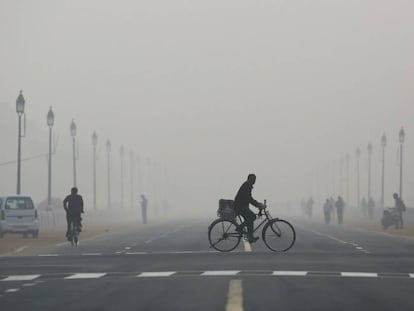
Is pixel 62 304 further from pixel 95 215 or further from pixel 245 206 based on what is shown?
pixel 95 215

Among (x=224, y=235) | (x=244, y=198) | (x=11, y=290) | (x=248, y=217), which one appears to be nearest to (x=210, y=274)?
(x=11, y=290)

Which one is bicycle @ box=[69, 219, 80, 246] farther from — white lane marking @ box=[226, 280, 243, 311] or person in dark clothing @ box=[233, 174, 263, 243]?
white lane marking @ box=[226, 280, 243, 311]

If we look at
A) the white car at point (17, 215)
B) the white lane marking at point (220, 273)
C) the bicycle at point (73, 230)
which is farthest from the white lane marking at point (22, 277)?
the white car at point (17, 215)

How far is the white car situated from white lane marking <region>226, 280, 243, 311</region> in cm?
3033

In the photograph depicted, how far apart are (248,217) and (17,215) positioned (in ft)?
75.8

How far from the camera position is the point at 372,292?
1650 cm

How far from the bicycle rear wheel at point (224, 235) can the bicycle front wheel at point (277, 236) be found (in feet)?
2.22

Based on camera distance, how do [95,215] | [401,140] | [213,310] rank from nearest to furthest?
[213,310]
[401,140]
[95,215]

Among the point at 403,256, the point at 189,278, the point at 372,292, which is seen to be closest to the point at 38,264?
the point at 189,278

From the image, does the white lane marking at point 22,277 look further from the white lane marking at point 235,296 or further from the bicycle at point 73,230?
the bicycle at point 73,230

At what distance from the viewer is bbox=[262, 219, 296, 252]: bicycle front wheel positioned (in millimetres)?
27469

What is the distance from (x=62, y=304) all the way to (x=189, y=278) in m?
5.01

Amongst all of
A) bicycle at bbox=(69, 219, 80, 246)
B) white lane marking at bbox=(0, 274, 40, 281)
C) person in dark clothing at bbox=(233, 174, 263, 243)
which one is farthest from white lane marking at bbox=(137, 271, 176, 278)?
bicycle at bbox=(69, 219, 80, 246)

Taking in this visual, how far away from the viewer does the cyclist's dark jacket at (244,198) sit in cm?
2598
